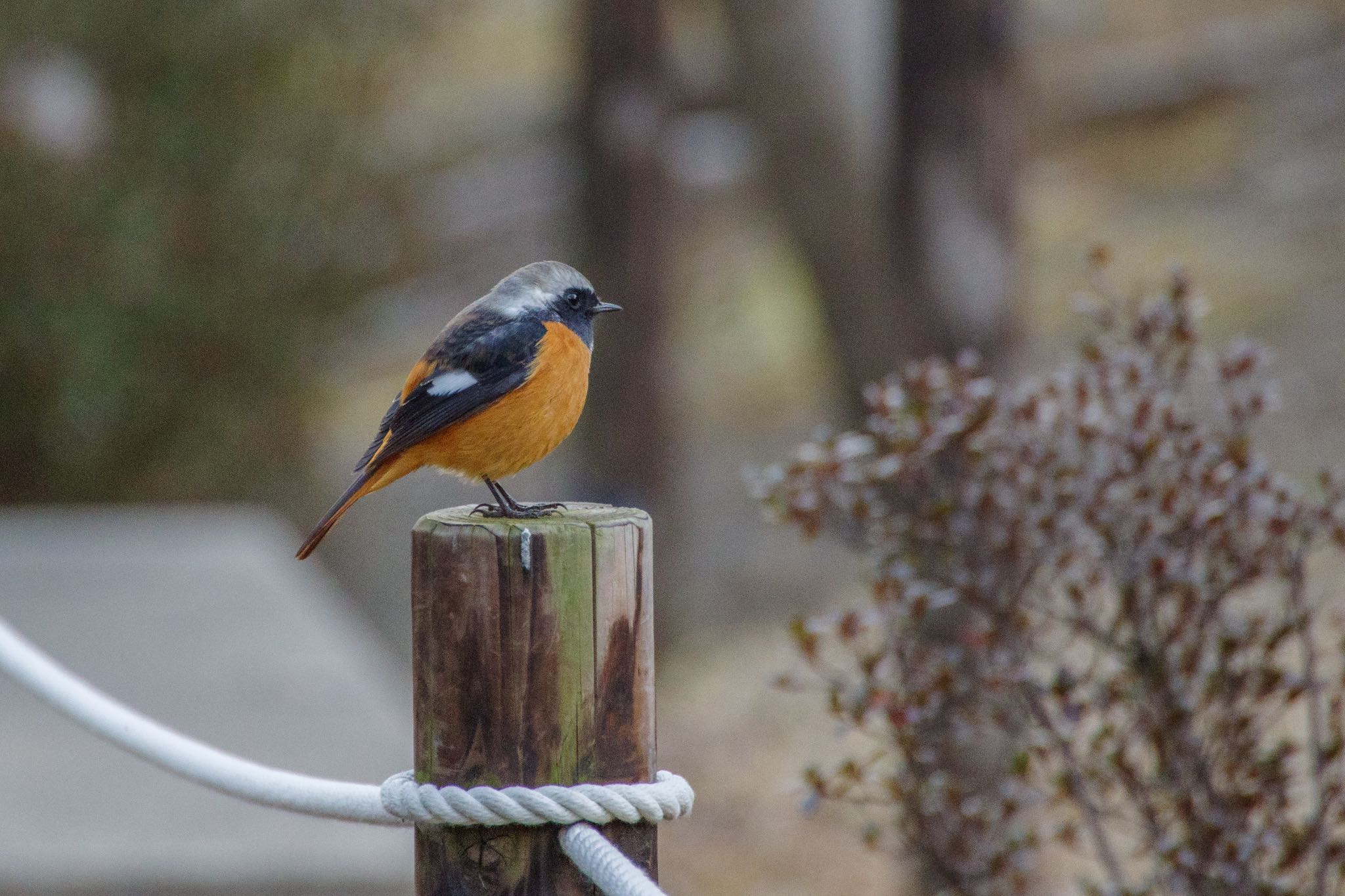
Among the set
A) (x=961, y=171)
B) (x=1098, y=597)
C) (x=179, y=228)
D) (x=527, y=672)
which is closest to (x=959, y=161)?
(x=961, y=171)

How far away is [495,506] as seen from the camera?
217 centimetres

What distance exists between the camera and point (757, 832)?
23.8 ft

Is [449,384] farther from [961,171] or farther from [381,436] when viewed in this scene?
[961,171]

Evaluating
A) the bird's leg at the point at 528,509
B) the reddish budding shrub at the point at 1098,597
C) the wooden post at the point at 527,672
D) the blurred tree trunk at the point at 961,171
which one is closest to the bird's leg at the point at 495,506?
the bird's leg at the point at 528,509

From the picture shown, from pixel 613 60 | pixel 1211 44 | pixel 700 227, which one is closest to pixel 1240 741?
pixel 613 60

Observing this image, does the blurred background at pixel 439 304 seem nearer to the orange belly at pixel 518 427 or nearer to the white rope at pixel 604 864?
the orange belly at pixel 518 427

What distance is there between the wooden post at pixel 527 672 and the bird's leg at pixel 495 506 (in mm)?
110

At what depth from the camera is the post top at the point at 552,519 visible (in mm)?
1871

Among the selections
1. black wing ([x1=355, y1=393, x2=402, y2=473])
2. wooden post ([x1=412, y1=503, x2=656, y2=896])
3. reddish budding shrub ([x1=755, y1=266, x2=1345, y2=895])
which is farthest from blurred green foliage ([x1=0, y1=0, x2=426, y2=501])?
wooden post ([x1=412, y1=503, x2=656, y2=896])

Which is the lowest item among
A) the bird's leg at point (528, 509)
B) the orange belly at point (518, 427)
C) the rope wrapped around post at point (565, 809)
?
the rope wrapped around post at point (565, 809)

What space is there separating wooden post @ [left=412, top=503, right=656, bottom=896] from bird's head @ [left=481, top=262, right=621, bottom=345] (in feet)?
2.17

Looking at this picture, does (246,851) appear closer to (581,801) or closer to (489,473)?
(489,473)

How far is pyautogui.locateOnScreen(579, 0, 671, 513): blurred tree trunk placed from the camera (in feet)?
28.1

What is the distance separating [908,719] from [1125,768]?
401 millimetres
